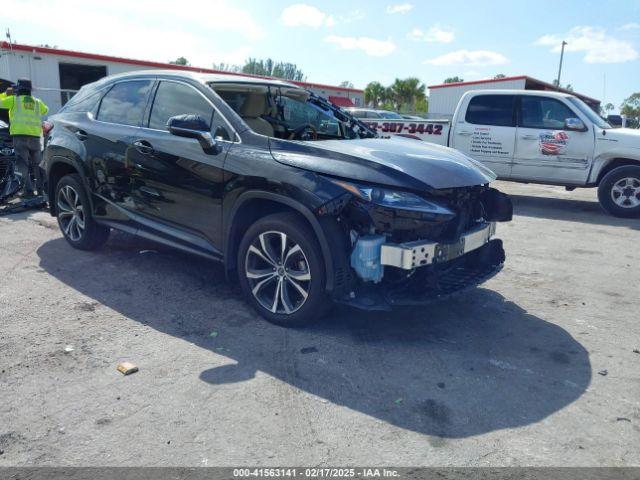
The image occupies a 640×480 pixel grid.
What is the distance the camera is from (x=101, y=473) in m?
2.50

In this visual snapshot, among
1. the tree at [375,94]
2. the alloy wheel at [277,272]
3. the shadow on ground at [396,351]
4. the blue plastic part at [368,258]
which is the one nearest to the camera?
the shadow on ground at [396,351]

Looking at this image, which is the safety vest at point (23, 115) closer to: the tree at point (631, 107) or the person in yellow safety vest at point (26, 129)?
the person in yellow safety vest at point (26, 129)

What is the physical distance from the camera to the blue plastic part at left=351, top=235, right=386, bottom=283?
3.58m

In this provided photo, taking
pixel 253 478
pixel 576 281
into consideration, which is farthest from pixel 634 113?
pixel 253 478

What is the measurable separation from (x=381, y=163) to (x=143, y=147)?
2221mm

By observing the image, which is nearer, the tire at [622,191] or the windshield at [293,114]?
the windshield at [293,114]

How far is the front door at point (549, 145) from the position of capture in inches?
363

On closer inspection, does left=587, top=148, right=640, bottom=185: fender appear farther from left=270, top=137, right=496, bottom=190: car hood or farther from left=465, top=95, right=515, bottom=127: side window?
left=270, top=137, right=496, bottom=190: car hood

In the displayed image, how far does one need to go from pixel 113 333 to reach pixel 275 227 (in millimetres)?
1401

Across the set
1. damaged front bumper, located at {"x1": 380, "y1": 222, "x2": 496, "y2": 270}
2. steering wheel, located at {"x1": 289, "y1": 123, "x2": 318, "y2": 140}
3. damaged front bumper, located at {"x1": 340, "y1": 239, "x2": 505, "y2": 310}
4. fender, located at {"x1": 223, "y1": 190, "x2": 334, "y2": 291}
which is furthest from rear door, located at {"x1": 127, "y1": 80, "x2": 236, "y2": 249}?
damaged front bumper, located at {"x1": 380, "y1": 222, "x2": 496, "y2": 270}

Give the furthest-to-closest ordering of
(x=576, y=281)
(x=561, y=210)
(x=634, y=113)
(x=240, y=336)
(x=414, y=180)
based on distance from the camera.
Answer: (x=634, y=113)
(x=561, y=210)
(x=576, y=281)
(x=240, y=336)
(x=414, y=180)

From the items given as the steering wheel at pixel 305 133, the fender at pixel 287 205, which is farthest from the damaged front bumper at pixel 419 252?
the steering wheel at pixel 305 133

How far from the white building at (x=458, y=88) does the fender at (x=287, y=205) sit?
29636mm

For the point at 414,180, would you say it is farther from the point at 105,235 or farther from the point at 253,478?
the point at 105,235
